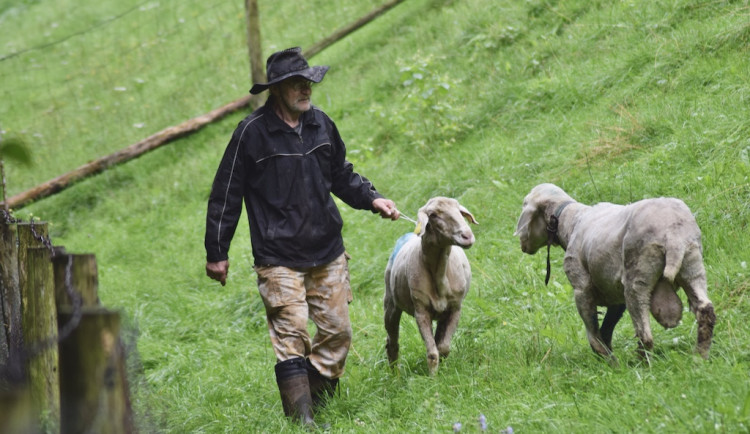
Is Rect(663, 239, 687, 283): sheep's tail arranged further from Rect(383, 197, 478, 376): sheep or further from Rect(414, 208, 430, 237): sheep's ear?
Rect(414, 208, 430, 237): sheep's ear

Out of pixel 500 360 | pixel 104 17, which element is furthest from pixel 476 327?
pixel 104 17

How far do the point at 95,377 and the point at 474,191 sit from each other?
6697 mm

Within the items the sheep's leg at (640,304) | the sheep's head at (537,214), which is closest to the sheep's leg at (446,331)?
the sheep's head at (537,214)

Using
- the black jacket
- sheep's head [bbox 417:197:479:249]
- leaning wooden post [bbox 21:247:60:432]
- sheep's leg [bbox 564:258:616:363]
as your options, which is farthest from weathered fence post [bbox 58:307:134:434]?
sheep's leg [bbox 564:258:616:363]

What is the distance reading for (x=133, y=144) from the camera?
1612 cm

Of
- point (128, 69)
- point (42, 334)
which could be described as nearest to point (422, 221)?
point (42, 334)

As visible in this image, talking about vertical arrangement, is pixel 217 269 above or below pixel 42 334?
above

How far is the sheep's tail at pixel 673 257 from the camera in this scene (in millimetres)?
4461

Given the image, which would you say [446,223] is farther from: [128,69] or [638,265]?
[128,69]

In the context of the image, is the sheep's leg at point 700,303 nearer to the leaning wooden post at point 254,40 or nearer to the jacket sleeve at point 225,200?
the jacket sleeve at point 225,200

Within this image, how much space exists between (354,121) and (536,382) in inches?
352

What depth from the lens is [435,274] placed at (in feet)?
20.0

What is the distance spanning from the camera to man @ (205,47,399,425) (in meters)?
5.91

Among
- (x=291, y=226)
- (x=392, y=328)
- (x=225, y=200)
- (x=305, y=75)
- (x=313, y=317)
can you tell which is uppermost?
(x=305, y=75)
